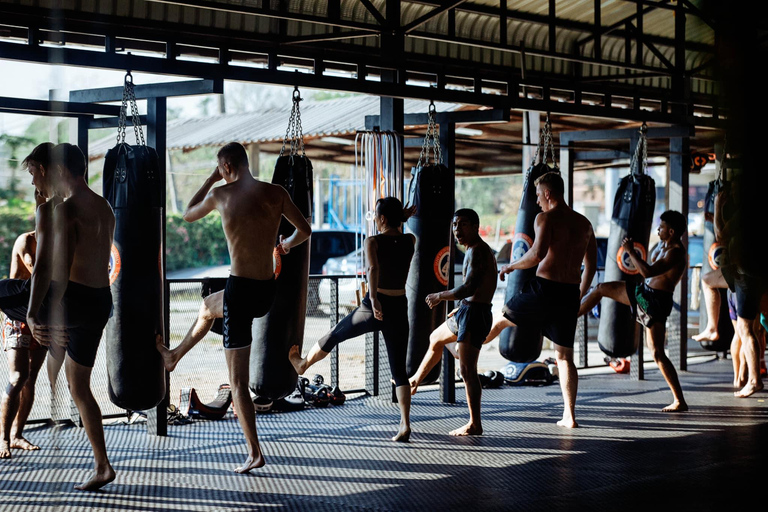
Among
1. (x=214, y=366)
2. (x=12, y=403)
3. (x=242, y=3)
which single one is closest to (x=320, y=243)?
(x=214, y=366)

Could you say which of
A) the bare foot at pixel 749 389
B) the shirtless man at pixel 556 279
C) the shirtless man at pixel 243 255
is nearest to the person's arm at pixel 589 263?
the shirtless man at pixel 556 279

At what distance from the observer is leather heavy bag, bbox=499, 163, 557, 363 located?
7492 millimetres

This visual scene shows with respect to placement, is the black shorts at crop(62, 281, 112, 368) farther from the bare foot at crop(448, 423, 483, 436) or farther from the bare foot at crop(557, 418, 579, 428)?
the bare foot at crop(557, 418, 579, 428)

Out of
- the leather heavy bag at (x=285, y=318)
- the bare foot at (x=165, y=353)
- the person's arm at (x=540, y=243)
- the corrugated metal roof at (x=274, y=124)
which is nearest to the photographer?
the bare foot at (x=165, y=353)

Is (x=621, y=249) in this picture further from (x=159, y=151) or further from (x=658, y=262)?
(x=159, y=151)

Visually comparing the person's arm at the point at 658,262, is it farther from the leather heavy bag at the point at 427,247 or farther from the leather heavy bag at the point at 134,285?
the leather heavy bag at the point at 134,285

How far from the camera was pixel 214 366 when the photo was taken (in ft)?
36.4

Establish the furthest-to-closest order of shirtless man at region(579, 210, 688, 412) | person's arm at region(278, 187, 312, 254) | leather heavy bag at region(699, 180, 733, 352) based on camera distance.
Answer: leather heavy bag at region(699, 180, 733, 352), shirtless man at region(579, 210, 688, 412), person's arm at region(278, 187, 312, 254)

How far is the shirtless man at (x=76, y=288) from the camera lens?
14.8ft

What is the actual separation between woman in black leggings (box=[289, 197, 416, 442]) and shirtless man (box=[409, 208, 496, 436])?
31cm

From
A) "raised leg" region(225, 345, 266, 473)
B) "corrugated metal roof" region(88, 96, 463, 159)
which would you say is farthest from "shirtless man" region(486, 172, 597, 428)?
"corrugated metal roof" region(88, 96, 463, 159)

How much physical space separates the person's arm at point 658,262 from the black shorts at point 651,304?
201mm

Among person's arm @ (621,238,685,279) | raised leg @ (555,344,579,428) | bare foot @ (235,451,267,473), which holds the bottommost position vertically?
bare foot @ (235,451,267,473)

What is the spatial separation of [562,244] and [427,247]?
3.91ft
